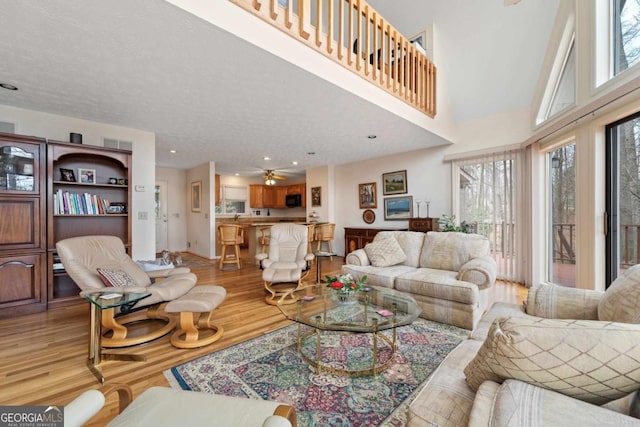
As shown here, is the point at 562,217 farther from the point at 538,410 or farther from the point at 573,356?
the point at 538,410

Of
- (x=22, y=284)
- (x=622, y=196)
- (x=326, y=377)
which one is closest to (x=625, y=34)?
(x=622, y=196)

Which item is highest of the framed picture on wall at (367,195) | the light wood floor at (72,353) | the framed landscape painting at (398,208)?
the framed picture on wall at (367,195)

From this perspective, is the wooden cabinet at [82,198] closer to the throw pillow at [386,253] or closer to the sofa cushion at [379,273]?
the sofa cushion at [379,273]

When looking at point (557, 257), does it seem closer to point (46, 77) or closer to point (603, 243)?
point (603, 243)

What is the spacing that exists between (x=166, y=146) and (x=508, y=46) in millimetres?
5840

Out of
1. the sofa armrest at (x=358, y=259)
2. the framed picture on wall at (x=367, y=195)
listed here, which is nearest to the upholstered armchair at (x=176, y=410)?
the sofa armrest at (x=358, y=259)

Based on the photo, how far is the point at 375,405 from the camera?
5.11ft

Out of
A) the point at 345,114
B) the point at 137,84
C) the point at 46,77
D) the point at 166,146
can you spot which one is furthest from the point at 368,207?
the point at 46,77

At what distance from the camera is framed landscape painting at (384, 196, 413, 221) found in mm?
5711

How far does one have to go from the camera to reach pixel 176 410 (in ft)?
3.27

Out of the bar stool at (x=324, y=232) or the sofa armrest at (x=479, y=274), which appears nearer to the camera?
the sofa armrest at (x=479, y=274)

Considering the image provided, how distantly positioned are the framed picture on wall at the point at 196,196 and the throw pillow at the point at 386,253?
513cm

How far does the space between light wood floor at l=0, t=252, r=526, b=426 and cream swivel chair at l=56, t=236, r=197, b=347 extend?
0.66 feet

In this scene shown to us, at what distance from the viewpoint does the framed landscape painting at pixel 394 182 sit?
579 cm
